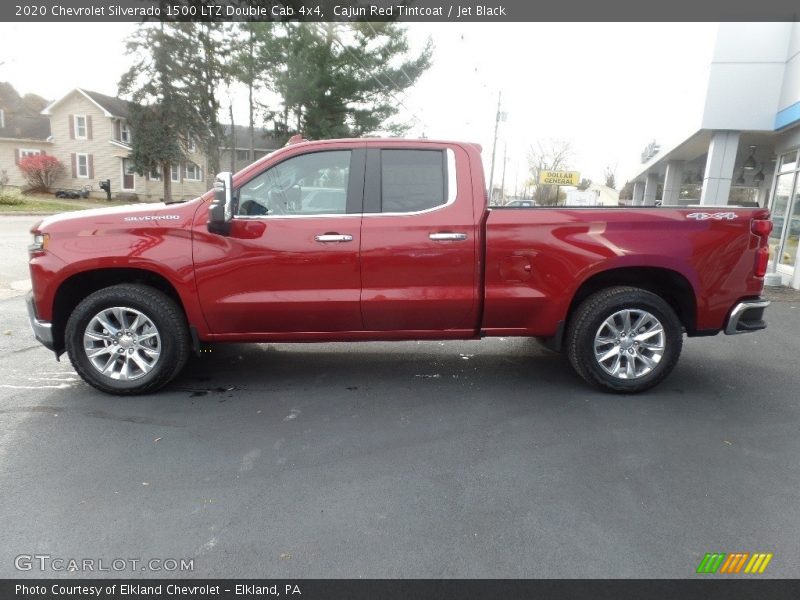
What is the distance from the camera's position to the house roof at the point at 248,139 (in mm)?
29844

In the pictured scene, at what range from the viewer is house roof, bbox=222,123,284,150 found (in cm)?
2984

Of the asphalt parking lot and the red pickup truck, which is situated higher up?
the red pickup truck

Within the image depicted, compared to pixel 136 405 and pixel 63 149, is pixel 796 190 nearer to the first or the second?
pixel 136 405

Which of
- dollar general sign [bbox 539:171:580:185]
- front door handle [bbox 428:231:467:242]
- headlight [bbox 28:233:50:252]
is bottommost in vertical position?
headlight [bbox 28:233:50:252]

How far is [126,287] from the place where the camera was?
14.1 ft

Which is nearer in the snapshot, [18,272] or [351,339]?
[351,339]

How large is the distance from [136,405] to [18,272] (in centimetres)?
776

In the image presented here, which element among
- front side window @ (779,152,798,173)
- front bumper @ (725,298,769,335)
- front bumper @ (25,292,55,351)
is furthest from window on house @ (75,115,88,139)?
front bumper @ (725,298,769,335)

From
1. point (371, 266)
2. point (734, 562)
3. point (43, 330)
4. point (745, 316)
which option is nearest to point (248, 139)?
point (43, 330)

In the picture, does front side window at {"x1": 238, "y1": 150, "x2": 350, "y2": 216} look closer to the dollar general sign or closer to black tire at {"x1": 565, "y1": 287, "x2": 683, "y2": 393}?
black tire at {"x1": 565, "y1": 287, "x2": 683, "y2": 393}

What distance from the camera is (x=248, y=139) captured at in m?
43.9

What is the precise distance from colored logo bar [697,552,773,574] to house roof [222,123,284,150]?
95.6 ft

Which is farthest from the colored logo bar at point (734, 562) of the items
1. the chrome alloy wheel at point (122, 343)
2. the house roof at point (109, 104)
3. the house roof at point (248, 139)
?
the house roof at point (109, 104)
